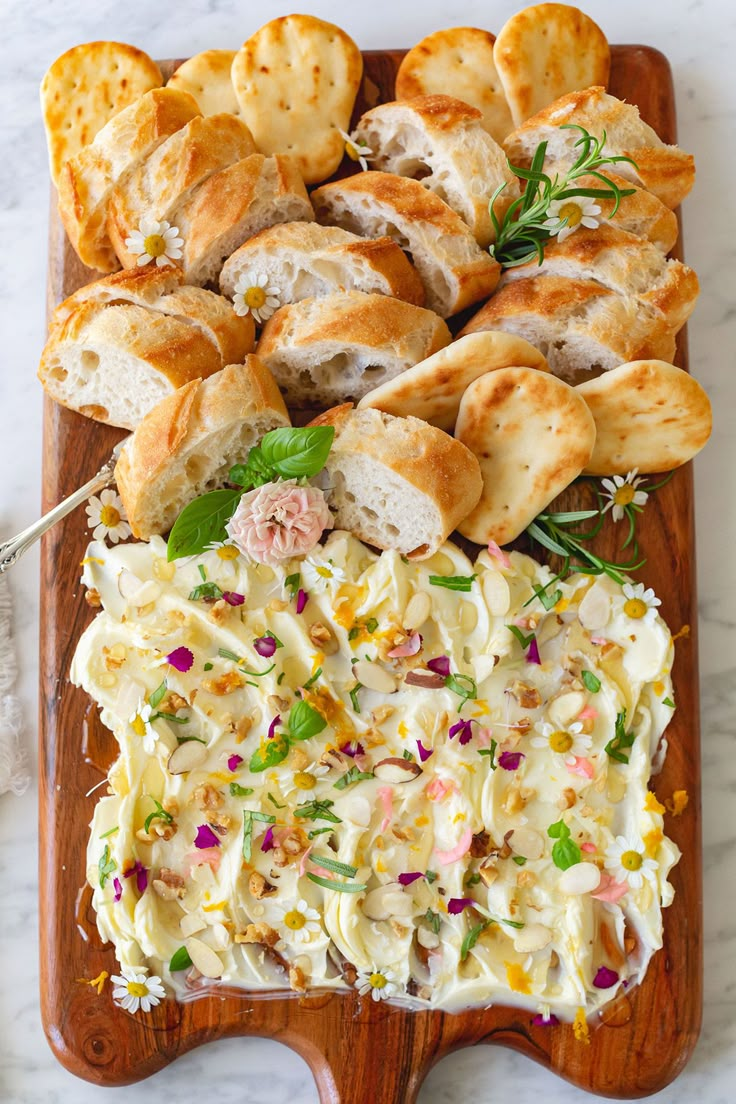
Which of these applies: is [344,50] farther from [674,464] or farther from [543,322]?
[674,464]

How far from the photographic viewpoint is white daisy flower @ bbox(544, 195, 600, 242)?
2373mm

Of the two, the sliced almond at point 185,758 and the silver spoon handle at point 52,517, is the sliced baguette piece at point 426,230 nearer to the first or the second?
the silver spoon handle at point 52,517

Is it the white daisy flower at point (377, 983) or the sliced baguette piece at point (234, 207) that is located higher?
the sliced baguette piece at point (234, 207)

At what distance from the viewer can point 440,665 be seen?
237 centimetres

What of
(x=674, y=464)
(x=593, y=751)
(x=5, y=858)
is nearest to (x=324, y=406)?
(x=674, y=464)

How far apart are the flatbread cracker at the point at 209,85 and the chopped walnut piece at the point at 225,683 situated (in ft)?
4.13

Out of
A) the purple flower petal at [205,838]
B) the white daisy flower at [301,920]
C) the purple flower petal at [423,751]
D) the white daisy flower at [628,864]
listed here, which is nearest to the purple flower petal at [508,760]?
the purple flower petal at [423,751]

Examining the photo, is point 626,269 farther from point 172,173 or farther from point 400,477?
point 172,173

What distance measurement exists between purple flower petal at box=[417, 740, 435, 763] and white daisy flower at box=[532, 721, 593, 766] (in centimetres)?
22

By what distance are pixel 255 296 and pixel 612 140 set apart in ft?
2.71

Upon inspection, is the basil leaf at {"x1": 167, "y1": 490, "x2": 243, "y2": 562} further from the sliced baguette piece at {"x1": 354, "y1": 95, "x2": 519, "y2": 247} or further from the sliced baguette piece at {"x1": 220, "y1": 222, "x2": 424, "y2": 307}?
the sliced baguette piece at {"x1": 354, "y1": 95, "x2": 519, "y2": 247}

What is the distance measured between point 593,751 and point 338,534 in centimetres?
70

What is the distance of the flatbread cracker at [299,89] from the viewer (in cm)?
253

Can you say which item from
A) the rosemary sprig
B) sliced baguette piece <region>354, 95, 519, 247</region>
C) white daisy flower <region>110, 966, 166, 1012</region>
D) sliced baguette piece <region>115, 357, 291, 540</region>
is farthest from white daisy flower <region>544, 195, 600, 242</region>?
white daisy flower <region>110, 966, 166, 1012</region>
